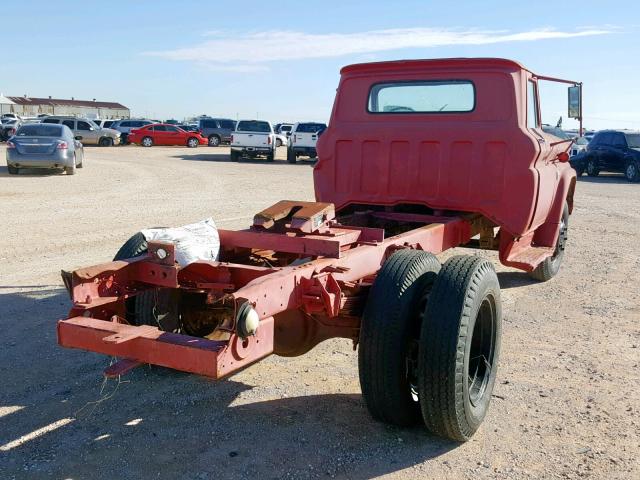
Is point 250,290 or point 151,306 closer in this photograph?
point 250,290

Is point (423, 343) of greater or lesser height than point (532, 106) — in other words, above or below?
below

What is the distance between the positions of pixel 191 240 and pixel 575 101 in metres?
4.61

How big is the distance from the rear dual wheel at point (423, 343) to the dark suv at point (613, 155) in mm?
21051

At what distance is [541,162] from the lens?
19.5 feet

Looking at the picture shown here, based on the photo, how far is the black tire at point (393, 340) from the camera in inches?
137

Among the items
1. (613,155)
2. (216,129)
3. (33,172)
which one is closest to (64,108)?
(216,129)

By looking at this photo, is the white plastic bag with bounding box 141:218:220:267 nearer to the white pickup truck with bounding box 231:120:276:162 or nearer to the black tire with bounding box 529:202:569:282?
the black tire with bounding box 529:202:569:282

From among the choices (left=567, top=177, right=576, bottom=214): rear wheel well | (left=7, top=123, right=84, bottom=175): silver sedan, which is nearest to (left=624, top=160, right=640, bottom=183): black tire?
(left=567, top=177, right=576, bottom=214): rear wheel well

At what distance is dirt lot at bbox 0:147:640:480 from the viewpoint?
3408 mm

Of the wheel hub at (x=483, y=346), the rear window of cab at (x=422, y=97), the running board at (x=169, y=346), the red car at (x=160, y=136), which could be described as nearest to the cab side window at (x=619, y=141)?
the rear window of cab at (x=422, y=97)

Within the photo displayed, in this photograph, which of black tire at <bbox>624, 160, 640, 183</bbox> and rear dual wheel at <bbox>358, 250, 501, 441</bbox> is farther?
black tire at <bbox>624, 160, 640, 183</bbox>

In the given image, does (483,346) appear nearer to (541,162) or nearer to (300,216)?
(300,216)

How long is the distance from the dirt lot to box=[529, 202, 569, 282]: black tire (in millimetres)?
180

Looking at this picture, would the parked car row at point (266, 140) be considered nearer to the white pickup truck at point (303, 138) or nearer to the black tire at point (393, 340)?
the white pickup truck at point (303, 138)
